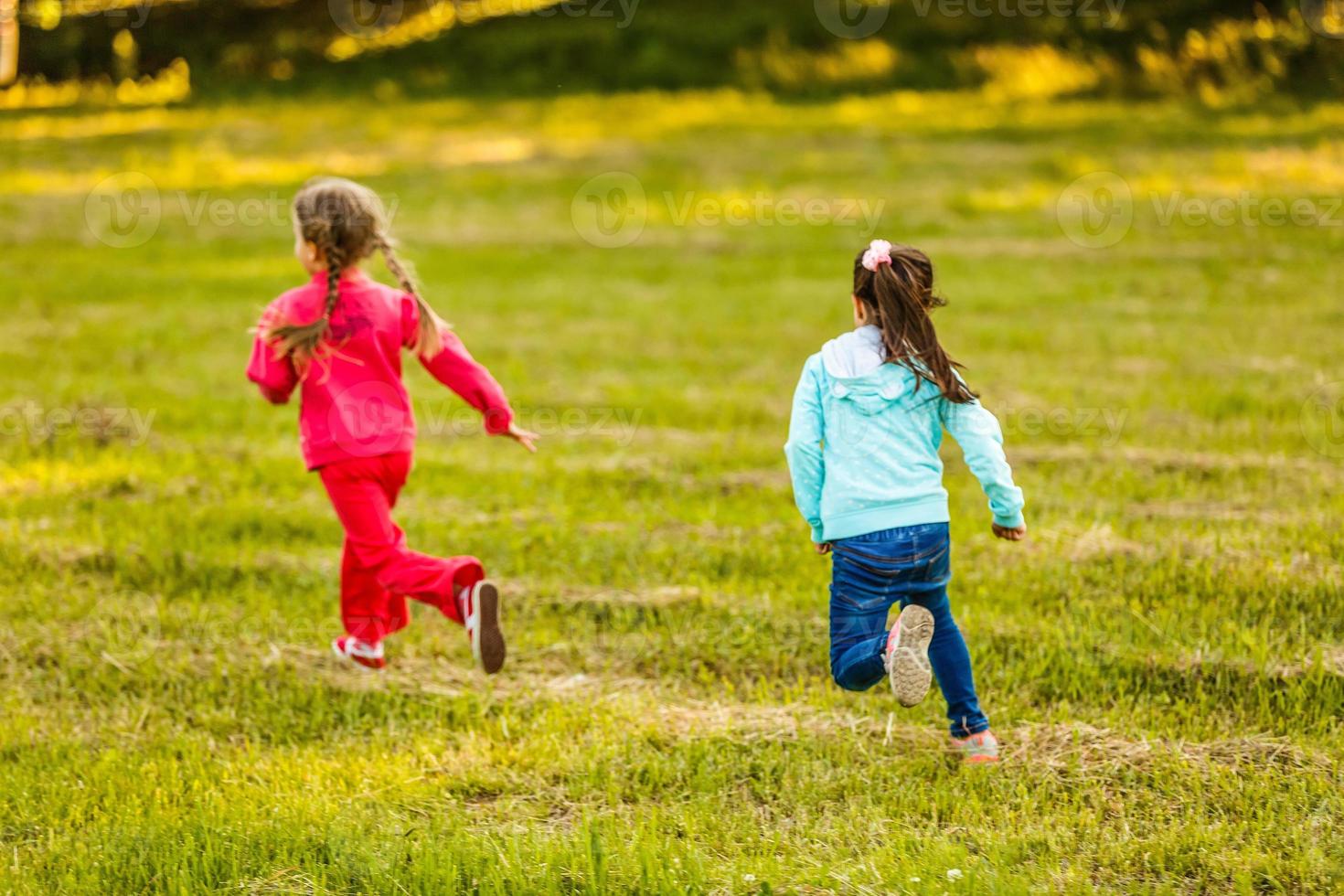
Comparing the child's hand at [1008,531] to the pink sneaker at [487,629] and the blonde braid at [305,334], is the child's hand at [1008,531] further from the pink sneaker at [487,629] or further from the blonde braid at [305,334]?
the blonde braid at [305,334]

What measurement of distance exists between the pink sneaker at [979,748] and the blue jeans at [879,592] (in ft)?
0.79

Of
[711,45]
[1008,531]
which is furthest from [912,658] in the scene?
[711,45]

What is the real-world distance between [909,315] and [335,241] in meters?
2.05

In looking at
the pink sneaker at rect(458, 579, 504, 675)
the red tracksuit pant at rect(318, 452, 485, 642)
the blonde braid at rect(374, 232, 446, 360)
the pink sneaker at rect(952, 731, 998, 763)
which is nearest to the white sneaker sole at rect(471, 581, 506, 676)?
the pink sneaker at rect(458, 579, 504, 675)

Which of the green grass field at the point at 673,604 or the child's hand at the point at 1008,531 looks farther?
the child's hand at the point at 1008,531

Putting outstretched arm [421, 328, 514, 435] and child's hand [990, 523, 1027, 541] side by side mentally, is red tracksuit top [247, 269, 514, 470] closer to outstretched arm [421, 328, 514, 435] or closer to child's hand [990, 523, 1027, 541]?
outstretched arm [421, 328, 514, 435]

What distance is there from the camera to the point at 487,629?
4762mm

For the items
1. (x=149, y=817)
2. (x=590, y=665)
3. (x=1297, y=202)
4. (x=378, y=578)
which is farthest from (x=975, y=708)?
(x=1297, y=202)

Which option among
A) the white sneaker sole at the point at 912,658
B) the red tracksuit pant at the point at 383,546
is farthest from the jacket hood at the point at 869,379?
the red tracksuit pant at the point at 383,546

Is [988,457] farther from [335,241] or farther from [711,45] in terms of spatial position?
[711,45]

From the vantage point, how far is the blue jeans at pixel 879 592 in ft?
13.6

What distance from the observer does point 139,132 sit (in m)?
20.5

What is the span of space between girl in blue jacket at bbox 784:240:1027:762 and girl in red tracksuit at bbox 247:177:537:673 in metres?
1.21

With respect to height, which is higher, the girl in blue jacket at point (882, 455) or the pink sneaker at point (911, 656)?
the girl in blue jacket at point (882, 455)
